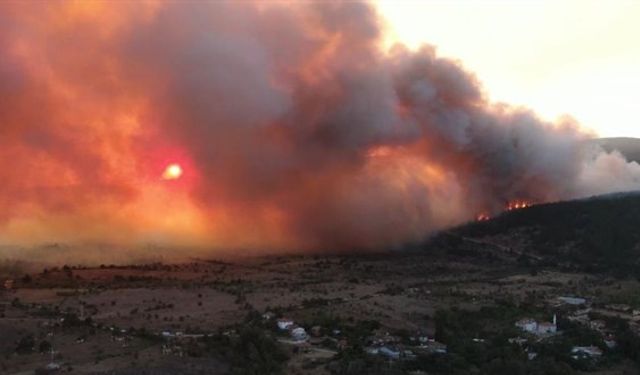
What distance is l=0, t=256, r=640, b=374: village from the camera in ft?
77.8

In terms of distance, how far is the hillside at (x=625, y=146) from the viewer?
403 feet

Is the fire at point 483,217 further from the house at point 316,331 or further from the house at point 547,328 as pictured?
the house at point 316,331

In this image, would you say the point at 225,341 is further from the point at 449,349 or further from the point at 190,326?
the point at 449,349

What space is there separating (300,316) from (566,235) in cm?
→ 3504

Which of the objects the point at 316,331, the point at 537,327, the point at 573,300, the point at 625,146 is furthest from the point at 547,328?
the point at 625,146

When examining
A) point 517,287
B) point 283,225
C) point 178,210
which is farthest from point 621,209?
point 178,210

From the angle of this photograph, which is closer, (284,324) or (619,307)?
(284,324)

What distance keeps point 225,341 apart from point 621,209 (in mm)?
45149

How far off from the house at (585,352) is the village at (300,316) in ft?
0.19

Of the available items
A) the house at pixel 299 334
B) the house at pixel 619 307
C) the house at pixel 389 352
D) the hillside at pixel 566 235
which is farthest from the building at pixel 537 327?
the hillside at pixel 566 235

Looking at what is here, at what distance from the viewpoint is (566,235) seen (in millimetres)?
59250

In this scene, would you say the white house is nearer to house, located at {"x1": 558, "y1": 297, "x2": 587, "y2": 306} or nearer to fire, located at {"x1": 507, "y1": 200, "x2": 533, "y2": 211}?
house, located at {"x1": 558, "y1": 297, "x2": 587, "y2": 306}

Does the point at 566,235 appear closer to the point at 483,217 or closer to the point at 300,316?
the point at 483,217

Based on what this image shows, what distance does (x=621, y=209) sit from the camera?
196 ft
